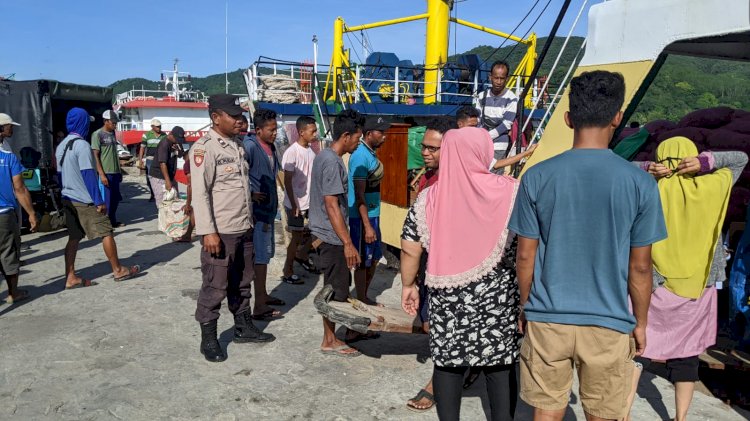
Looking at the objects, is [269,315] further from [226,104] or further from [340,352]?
[226,104]

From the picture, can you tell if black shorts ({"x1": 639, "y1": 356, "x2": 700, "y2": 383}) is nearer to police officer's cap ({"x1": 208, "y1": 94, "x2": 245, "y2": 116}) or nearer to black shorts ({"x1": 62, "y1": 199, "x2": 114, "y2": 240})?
police officer's cap ({"x1": 208, "y1": 94, "x2": 245, "y2": 116})

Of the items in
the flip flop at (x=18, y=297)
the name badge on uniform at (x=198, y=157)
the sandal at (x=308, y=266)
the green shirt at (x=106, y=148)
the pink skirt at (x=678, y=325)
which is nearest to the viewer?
the pink skirt at (x=678, y=325)

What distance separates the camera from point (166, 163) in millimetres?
8781

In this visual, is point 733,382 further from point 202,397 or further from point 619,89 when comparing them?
point 202,397

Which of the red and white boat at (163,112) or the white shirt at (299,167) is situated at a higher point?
the red and white boat at (163,112)

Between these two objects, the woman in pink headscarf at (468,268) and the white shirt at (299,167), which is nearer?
the woman in pink headscarf at (468,268)

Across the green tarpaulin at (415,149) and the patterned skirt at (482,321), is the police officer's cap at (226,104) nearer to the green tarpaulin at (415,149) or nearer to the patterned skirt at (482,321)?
the patterned skirt at (482,321)

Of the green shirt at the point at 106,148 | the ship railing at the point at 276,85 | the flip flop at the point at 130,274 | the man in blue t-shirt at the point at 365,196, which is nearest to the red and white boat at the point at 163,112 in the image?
the ship railing at the point at 276,85

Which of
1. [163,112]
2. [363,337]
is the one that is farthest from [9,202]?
[163,112]

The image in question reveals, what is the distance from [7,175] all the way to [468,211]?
15.5ft

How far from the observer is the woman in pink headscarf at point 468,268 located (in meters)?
2.57

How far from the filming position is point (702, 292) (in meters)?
3.18

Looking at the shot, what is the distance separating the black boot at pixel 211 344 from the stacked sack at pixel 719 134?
4.52 metres

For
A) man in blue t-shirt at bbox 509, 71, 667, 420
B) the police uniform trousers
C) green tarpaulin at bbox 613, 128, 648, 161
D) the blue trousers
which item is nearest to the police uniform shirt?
the police uniform trousers
